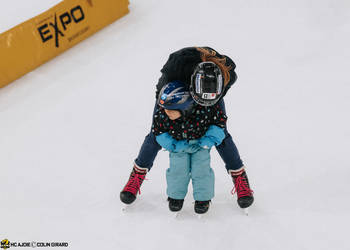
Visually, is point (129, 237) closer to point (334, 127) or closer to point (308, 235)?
point (308, 235)

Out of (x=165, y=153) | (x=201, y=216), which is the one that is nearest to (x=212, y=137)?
(x=201, y=216)

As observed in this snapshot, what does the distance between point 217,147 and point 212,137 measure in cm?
22

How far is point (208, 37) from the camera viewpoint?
3826 mm

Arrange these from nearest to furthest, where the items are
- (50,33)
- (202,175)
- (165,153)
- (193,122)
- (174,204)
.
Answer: (193,122) → (202,175) → (174,204) → (165,153) → (50,33)

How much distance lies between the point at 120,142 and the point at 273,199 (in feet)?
3.42

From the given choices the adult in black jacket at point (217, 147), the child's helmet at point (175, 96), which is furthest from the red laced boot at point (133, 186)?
the child's helmet at point (175, 96)

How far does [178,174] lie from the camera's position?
84.4 inches

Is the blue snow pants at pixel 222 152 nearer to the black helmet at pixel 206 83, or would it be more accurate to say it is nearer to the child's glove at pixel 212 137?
the child's glove at pixel 212 137

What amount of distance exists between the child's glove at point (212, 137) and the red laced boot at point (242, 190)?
1.07 feet

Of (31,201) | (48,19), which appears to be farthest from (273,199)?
(48,19)

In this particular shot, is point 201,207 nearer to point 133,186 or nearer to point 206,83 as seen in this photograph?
point 133,186

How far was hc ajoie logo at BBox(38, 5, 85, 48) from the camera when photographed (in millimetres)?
3527

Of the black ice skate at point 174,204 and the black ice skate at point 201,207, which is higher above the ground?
the black ice skate at point 174,204

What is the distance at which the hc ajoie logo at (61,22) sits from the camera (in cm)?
353
